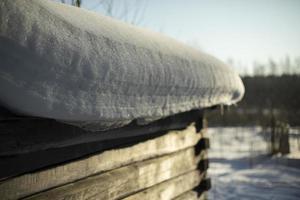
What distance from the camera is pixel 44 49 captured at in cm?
112

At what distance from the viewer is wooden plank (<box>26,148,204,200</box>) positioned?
65.0 inches

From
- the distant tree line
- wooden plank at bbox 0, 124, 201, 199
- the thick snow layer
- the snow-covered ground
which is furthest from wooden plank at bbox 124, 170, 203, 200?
the distant tree line

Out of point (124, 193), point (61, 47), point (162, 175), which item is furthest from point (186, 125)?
point (61, 47)

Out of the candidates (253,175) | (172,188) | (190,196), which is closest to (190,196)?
(190,196)

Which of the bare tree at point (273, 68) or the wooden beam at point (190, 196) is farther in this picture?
the bare tree at point (273, 68)

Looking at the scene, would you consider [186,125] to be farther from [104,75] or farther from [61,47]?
[61,47]

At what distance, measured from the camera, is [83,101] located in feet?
4.20

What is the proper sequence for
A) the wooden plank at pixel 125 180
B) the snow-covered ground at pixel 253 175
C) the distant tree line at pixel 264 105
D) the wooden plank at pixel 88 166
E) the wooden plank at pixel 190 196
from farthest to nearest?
the distant tree line at pixel 264 105 → the snow-covered ground at pixel 253 175 → the wooden plank at pixel 190 196 → the wooden plank at pixel 125 180 → the wooden plank at pixel 88 166

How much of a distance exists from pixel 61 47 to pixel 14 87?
0.27 meters

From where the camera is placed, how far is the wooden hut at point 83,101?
108 centimetres

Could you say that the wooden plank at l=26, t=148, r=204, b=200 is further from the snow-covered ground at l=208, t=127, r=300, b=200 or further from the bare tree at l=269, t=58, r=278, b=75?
the bare tree at l=269, t=58, r=278, b=75

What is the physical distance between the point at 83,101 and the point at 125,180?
3.27 ft

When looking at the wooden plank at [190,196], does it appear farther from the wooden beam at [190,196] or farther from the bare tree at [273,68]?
the bare tree at [273,68]

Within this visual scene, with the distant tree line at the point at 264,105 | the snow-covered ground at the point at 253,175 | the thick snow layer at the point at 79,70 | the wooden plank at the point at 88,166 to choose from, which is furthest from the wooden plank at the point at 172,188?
the distant tree line at the point at 264,105
